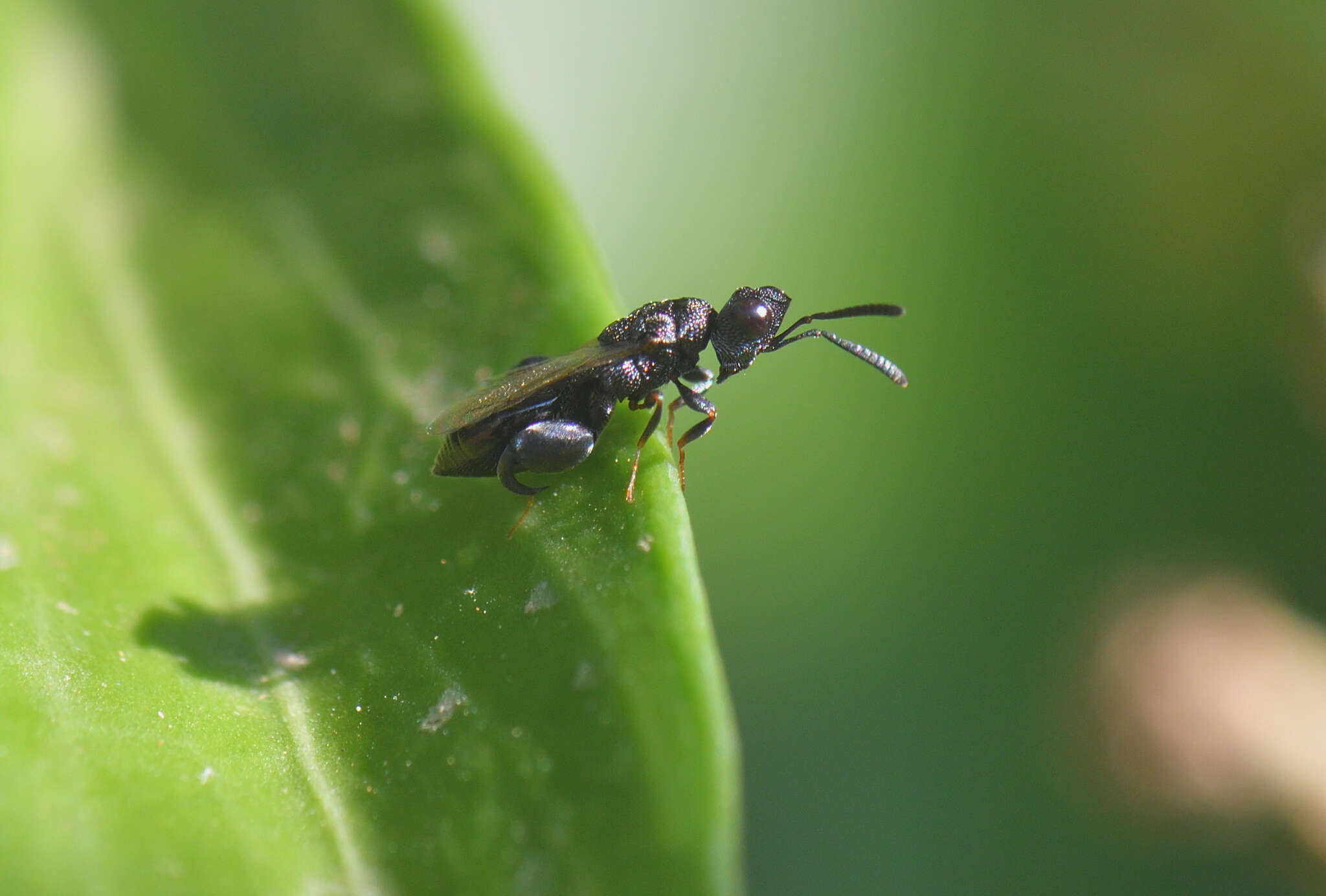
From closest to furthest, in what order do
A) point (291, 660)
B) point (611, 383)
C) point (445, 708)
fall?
A: point (445, 708) < point (291, 660) < point (611, 383)

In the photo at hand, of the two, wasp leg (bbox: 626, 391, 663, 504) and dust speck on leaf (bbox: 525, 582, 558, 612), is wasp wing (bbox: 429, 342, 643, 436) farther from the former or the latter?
dust speck on leaf (bbox: 525, 582, 558, 612)

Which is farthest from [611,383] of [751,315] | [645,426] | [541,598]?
[541,598]

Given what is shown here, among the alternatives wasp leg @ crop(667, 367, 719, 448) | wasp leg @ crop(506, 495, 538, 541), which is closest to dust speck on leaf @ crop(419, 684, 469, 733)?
wasp leg @ crop(506, 495, 538, 541)

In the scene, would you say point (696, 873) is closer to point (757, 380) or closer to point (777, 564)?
point (777, 564)

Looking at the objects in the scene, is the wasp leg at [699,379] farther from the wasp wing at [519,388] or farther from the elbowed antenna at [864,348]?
the wasp wing at [519,388]

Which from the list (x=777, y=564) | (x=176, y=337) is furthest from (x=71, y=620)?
(x=777, y=564)

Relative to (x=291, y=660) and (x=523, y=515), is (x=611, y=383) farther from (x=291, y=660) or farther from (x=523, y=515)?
(x=291, y=660)

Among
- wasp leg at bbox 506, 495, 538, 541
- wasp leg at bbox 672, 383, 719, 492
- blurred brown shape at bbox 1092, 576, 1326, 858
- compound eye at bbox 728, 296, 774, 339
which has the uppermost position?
compound eye at bbox 728, 296, 774, 339
